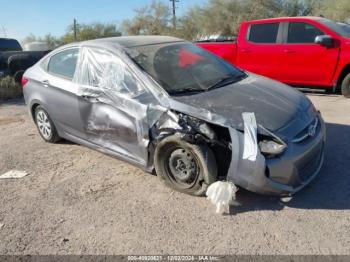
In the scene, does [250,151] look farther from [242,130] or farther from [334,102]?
[334,102]

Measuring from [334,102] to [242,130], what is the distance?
4.71 m

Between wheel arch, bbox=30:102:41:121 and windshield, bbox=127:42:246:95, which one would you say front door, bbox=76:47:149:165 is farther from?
wheel arch, bbox=30:102:41:121

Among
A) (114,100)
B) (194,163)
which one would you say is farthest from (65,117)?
(194,163)

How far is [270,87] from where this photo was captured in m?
4.29

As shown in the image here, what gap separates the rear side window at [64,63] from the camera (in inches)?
191

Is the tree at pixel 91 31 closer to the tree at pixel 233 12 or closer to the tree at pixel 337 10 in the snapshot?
the tree at pixel 233 12

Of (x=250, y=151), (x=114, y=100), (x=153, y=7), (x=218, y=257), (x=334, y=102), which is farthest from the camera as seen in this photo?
(x=153, y=7)

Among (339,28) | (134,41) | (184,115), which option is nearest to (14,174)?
(134,41)

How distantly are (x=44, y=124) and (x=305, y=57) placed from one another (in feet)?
17.6

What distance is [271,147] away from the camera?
3.29 m

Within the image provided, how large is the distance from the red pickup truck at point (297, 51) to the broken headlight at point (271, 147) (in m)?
4.78

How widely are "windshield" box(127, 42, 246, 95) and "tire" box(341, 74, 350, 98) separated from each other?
11.7ft

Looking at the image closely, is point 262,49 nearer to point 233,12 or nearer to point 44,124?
point 44,124

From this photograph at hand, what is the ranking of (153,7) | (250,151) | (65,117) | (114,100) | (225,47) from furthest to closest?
(153,7)
(225,47)
(65,117)
(114,100)
(250,151)
